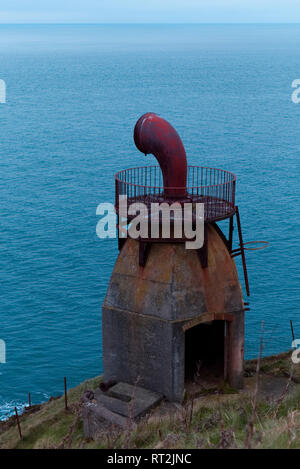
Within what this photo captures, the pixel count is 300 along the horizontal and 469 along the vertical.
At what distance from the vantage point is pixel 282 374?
23.8m

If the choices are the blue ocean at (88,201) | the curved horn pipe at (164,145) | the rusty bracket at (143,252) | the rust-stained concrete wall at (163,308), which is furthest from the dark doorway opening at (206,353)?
the blue ocean at (88,201)

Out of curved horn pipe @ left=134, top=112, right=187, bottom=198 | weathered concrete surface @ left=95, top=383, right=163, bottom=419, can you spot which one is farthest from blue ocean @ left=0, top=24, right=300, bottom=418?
curved horn pipe @ left=134, top=112, right=187, bottom=198

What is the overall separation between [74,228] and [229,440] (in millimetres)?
45704

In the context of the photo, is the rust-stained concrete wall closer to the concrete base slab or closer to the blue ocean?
the concrete base slab

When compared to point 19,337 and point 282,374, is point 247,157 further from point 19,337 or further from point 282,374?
point 282,374

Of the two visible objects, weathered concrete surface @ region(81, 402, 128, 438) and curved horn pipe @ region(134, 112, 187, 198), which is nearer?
weathered concrete surface @ region(81, 402, 128, 438)

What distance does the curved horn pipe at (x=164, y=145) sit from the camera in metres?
20.9

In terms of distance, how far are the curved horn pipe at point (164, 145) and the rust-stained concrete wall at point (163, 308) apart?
94.4 inches

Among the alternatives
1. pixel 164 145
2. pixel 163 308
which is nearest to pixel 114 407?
pixel 163 308

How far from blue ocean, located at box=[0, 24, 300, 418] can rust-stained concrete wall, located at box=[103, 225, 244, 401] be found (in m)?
11.7

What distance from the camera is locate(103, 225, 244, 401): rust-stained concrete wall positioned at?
2053 cm

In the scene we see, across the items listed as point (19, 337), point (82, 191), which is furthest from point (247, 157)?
point (19, 337)

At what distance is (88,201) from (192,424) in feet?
152

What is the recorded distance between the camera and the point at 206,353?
25.0 meters
